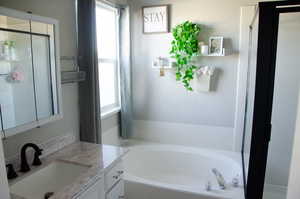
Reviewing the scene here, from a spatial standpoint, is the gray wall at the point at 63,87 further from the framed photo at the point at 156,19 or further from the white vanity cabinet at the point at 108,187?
the framed photo at the point at 156,19

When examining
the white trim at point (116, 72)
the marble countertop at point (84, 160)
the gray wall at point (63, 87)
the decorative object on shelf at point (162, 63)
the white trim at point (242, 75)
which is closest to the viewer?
the marble countertop at point (84, 160)

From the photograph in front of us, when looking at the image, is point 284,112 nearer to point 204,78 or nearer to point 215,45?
point 204,78

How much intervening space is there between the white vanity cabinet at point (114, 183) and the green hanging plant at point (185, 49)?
Result: 1.49 metres

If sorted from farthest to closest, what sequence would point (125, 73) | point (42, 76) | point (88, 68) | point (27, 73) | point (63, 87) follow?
point (125, 73), point (88, 68), point (63, 87), point (42, 76), point (27, 73)

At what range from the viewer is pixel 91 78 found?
2.01 meters

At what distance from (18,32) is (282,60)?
210 cm

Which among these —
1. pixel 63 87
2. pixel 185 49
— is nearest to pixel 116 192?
pixel 63 87

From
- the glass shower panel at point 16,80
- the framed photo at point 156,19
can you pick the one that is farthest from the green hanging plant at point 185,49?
the glass shower panel at point 16,80

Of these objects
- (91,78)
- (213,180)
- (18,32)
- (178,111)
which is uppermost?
(18,32)

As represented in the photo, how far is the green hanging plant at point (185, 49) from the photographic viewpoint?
256 centimetres

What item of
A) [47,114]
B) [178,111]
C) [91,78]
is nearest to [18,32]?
[47,114]

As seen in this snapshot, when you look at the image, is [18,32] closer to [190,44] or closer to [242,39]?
[190,44]

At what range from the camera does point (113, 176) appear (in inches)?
59.7

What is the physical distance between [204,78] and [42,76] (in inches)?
71.6
